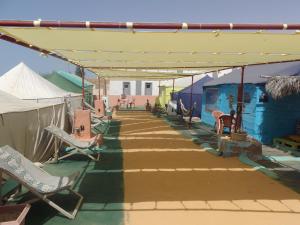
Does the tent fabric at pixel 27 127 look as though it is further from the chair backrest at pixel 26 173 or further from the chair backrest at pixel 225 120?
the chair backrest at pixel 225 120

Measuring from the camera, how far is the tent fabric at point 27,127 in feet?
19.7

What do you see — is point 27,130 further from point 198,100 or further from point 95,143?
point 198,100

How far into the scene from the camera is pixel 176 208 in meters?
5.20

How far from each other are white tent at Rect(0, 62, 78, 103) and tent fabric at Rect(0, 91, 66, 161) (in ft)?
22.8

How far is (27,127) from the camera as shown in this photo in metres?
7.07

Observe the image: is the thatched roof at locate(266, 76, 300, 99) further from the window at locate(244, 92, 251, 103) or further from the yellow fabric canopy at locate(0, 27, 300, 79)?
the yellow fabric canopy at locate(0, 27, 300, 79)

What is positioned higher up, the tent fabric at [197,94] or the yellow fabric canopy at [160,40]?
the yellow fabric canopy at [160,40]

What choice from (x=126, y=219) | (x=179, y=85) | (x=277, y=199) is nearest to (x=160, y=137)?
(x=277, y=199)

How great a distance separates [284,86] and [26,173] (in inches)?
299

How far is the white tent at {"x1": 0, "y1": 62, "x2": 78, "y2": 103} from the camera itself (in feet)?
51.9

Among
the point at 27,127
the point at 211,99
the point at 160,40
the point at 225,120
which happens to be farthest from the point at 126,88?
the point at 160,40

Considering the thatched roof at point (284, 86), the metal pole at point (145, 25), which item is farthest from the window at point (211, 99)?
the metal pole at point (145, 25)

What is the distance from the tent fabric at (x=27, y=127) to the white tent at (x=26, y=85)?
6937 mm

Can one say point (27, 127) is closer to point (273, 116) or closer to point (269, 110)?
point (269, 110)
